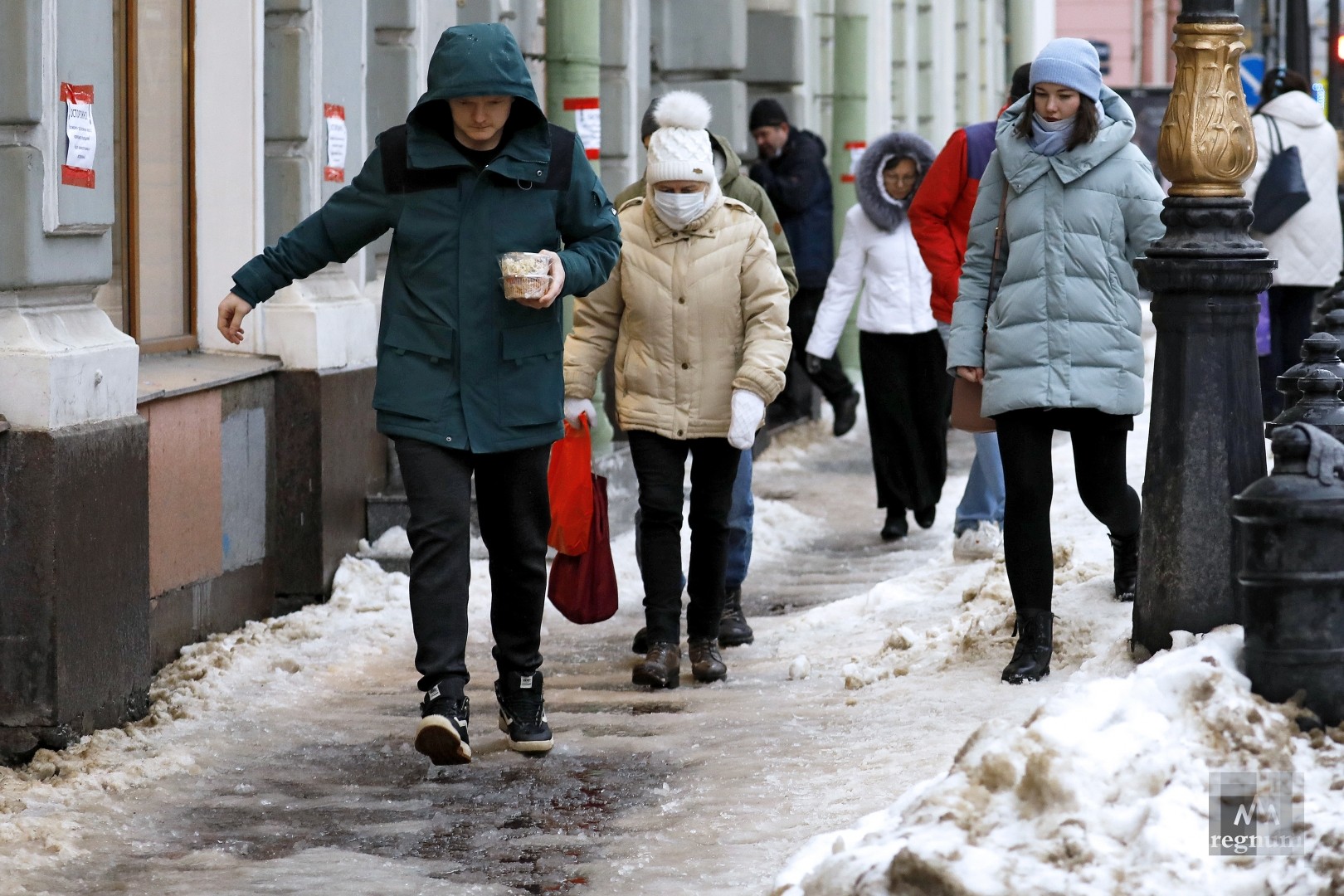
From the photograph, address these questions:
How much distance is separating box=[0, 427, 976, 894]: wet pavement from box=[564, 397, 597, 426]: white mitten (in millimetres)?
867

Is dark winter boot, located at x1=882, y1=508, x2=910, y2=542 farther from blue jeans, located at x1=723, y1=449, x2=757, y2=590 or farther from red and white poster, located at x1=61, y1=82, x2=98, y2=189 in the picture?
red and white poster, located at x1=61, y1=82, x2=98, y2=189

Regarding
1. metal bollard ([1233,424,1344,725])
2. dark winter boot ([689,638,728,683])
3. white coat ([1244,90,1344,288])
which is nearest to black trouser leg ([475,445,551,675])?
dark winter boot ([689,638,728,683])

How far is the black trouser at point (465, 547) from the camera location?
585 centimetres

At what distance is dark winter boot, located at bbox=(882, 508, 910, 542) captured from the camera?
35.3 ft

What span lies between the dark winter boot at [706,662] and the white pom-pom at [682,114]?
166 cm

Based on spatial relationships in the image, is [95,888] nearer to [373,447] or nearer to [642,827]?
[642,827]

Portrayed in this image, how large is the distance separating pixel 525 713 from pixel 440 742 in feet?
1.38

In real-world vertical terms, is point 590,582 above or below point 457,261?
below

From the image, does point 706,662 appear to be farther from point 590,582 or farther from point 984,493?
point 984,493

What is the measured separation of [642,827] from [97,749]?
1.61 meters

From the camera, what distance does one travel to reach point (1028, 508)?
21.2ft

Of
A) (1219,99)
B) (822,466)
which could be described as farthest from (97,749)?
(822,466)

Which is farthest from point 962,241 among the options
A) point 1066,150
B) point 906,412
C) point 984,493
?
point 1066,150

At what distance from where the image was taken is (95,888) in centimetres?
480
